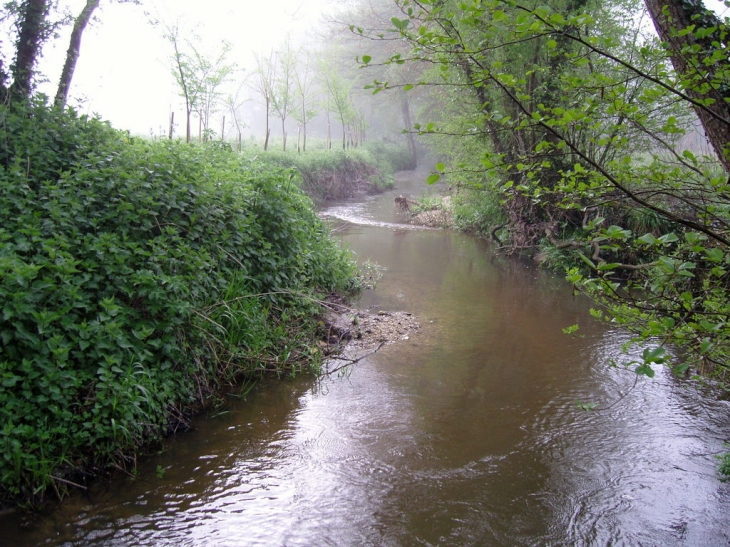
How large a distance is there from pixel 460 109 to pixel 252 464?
1138 cm

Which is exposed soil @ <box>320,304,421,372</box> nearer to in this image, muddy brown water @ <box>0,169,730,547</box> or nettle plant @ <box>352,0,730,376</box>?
muddy brown water @ <box>0,169,730,547</box>

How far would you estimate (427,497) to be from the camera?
3.79 meters

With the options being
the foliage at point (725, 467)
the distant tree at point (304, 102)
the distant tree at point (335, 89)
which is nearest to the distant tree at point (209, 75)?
the distant tree at point (304, 102)

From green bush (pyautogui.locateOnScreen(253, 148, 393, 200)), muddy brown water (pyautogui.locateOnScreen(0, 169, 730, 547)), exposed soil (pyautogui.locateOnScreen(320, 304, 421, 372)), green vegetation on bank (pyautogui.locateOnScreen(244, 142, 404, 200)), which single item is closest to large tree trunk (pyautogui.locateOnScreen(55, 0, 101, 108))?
exposed soil (pyautogui.locateOnScreen(320, 304, 421, 372))

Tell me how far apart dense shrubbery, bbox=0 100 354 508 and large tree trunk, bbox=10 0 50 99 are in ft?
2.97

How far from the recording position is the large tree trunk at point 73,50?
7.24 m

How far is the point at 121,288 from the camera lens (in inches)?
167

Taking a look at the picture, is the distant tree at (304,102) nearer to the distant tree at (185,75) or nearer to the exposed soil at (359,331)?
the distant tree at (185,75)

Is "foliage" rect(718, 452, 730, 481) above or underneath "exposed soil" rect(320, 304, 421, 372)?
underneath

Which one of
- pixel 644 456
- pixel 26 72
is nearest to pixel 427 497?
pixel 644 456

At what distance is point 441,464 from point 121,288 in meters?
2.89

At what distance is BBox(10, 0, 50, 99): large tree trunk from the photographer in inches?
248

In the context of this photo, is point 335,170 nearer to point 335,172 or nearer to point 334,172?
point 335,172

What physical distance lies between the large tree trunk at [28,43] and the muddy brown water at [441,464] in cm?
473
